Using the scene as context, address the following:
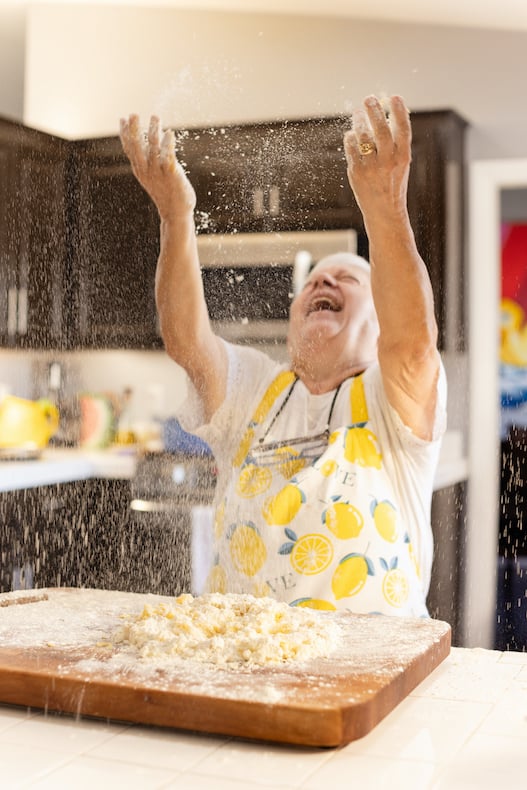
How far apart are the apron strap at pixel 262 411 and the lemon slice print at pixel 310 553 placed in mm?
196

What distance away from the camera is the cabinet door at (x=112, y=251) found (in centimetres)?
187

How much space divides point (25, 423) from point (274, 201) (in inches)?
35.2

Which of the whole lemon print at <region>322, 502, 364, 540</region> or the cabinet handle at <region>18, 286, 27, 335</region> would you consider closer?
the whole lemon print at <region>322, 502, 364, 540</region>

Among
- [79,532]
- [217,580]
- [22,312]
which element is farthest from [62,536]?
[217,580]

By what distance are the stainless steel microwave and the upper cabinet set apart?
2 centimetres

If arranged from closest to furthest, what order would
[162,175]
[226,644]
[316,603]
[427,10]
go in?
1. [226,644]
2. [316,603]
3. [162,175]
4. [427,10]

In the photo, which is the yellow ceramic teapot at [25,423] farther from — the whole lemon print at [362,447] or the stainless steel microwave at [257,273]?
the whole lemon print at [362,447]

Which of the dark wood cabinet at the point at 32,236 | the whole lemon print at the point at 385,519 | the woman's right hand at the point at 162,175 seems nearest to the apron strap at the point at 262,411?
the whole lemon print at the point at 385,519

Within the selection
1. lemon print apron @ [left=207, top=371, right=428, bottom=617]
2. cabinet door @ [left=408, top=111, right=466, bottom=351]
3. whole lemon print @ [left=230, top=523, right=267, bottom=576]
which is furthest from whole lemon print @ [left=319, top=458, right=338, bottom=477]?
cabinet door @ [left=408, top=111, right=466, bottom=351]

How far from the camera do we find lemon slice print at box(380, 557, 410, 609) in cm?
112

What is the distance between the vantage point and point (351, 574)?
3.67 ft

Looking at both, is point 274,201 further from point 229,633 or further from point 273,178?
point 229,633

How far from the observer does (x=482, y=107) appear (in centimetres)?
161

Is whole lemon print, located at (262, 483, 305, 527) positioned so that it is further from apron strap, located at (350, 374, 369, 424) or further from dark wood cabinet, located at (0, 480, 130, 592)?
dark wood cabinet, located at (0, 480, 130, 592)
